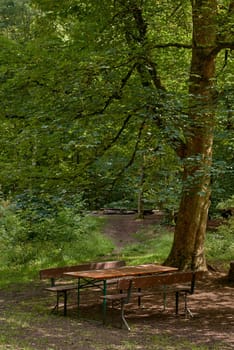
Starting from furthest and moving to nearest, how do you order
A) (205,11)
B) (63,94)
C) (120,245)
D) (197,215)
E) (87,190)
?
(120,245) < (197,215) < (87,190) < (205,11) < (63,94)

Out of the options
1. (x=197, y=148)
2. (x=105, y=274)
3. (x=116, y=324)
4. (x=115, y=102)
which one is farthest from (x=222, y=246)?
(x=116, y=324)

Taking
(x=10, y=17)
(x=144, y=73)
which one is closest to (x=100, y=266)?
(x=144, y=73)

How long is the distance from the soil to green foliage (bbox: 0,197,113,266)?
11.2 ft

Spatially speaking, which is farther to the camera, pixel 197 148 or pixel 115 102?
pixel 197 148

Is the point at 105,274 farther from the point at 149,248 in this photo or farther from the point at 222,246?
the point at 149,248

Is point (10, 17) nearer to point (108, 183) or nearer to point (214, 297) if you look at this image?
point (108, 183)

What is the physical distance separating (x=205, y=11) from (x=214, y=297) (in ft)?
18.5

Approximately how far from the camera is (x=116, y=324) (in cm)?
775

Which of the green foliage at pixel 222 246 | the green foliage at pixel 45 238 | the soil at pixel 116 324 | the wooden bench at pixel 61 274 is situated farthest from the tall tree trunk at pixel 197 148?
the green foliage at pixel 45 238

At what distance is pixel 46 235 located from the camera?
16.4m

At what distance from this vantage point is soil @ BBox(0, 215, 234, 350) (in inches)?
254

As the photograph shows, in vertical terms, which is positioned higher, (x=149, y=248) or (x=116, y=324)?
(x=149, y=248)

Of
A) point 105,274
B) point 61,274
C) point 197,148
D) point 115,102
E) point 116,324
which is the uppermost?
point 115,102

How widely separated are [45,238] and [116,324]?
8.79 metres
